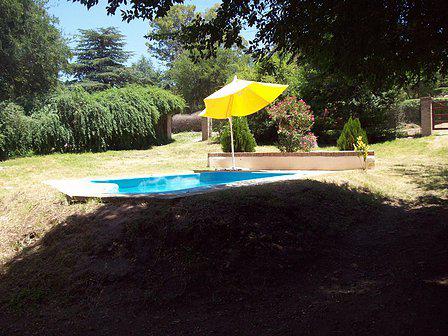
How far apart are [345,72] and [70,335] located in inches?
212

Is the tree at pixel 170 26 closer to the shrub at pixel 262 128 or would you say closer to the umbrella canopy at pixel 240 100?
the shrub at pixel 262 128

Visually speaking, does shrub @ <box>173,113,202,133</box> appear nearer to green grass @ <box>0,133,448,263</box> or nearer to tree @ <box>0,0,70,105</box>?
tree @ <box>0,0,70,105</box>

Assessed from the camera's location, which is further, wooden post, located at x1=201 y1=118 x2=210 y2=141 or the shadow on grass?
wooden post, located at x1=201 y1=118 x2=210 y2=141

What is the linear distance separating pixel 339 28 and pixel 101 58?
39.2 m

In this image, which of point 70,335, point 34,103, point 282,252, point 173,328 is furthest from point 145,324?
point 34,103

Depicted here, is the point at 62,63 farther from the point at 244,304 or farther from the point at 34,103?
the point at 244,304

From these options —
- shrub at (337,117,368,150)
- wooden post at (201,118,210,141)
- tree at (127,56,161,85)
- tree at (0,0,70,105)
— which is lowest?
shrub at (337,117,368,150)

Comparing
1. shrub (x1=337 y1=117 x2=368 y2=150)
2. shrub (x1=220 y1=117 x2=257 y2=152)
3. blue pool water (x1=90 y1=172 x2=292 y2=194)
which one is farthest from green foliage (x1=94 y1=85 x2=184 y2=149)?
shrub (x1=337 y1=117 x2=368 y2=150)

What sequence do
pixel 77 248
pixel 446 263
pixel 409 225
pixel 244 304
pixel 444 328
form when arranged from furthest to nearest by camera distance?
pixel 409 225 < pixel 77 248 < pixel 446 263 < pixel 244 304 < pixel 444 328

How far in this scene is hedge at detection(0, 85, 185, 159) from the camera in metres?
16.4

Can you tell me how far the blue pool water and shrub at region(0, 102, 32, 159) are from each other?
29.3 ft

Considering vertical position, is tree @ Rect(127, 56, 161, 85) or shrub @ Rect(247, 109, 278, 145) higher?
tree @ Rect(127, 56, 161, 85)

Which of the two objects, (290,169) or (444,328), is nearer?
(444,328)

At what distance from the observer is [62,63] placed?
21.2m
